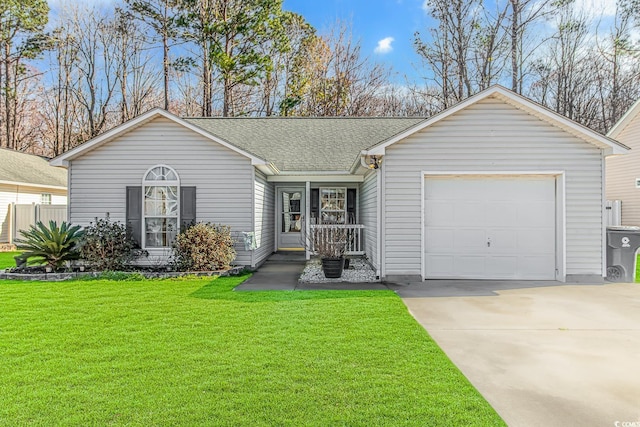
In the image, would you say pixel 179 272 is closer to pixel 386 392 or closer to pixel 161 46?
pixel 386 392

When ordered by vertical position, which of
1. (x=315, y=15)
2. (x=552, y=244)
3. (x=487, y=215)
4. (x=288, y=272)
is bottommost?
(x=288, y=272)

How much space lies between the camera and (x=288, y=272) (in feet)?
32.7

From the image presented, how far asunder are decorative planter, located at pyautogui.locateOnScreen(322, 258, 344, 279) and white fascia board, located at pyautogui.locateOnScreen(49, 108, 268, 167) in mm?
3176

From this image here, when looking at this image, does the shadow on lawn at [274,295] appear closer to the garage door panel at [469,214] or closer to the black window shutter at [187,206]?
the garage door panel at [469,214]

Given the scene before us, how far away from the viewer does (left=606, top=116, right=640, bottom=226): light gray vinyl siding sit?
14.9 metres

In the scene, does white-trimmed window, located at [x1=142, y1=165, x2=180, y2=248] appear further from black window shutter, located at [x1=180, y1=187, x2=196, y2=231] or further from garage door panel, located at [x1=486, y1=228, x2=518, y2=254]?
garage door panel, located at [x1=486, y1=228, x2=518, y2=254]

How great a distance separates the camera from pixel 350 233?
11.1 m

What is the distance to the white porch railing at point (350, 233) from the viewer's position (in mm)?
9336

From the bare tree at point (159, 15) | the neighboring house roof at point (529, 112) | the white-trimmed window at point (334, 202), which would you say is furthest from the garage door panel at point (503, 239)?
the bare tree at point (159, 15)

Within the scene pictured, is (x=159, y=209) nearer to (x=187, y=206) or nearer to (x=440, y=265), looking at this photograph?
(x=187, y=206)

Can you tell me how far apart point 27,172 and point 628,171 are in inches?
1027

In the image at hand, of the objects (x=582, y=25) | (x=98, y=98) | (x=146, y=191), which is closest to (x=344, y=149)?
(x=146, y=191)

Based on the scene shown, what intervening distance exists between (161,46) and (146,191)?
17110 millimetres

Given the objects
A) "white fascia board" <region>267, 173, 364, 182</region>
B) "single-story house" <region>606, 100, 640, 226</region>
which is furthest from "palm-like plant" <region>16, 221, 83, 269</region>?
"single-story house" <region>606, 100, 640, 226</region>
